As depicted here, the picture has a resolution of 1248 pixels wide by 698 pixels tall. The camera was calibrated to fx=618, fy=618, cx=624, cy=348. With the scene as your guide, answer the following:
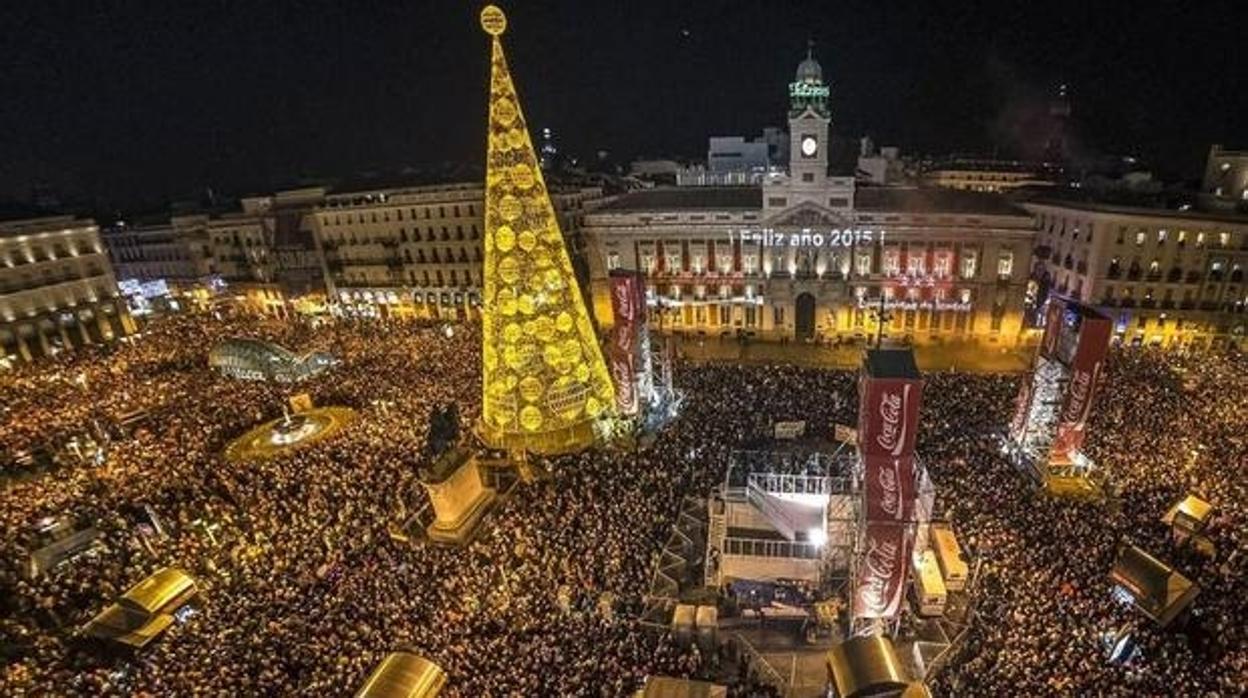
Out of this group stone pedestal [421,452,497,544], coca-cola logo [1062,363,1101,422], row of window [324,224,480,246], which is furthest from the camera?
row of window [324,224,480,246]

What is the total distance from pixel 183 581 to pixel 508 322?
1470 cm

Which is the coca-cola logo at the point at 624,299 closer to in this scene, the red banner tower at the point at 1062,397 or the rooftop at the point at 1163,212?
the red banner tower at the point at 1062,397

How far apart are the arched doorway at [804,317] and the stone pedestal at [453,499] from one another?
31902 millimetres

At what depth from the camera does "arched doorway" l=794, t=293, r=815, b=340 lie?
4909 centimetres

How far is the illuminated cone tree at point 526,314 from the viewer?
24.9 m

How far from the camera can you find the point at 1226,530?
21.0 m

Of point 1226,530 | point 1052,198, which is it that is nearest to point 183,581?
point 1226,530

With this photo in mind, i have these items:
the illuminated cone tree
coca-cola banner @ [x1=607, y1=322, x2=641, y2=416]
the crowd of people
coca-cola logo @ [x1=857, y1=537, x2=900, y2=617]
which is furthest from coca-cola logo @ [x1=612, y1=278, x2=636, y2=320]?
coca-cola logo @ [x1=857, y1=537, x2=900, y2=617]

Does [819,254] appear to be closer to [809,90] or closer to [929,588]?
[809,90]

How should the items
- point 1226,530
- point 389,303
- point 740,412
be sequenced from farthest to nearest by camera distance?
point 389,303 → point 740,412 → point 1226,530

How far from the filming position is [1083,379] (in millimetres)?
24734

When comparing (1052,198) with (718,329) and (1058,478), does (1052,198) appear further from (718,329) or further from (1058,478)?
(1058,478)

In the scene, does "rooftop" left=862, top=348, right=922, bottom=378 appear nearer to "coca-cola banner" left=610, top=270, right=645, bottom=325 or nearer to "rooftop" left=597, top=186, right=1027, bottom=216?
"coca-cola banner" left=610, top=270, right=645, bottom=325

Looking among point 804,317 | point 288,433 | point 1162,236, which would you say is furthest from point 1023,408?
point 288,433
